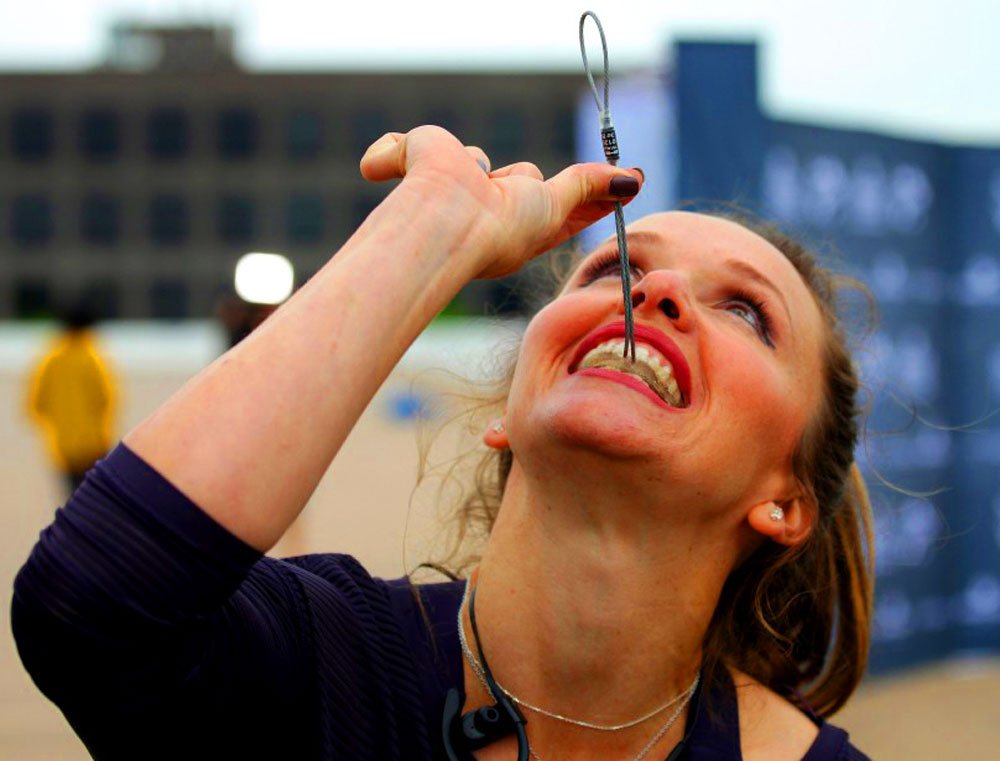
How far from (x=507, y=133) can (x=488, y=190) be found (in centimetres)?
6356

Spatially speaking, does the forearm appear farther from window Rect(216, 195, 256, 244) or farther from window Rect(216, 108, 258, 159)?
window Rect(216, 108, 258, 159)

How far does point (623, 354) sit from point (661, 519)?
26 cm

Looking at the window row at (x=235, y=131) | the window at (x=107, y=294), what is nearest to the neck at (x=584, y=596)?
the window row at (x=235, y=131)

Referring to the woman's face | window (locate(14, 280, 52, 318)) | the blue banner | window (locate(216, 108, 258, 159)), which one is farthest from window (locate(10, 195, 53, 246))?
the woman's face

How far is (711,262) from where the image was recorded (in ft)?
7.04

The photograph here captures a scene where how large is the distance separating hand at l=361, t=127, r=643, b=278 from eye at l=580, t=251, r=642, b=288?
0.43m

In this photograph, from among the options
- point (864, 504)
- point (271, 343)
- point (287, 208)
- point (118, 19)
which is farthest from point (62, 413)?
point (118, 19)

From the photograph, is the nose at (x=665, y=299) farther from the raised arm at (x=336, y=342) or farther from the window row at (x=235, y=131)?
the window row at (x=235, y=131)

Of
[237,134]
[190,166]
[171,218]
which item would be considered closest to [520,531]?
[171,218]

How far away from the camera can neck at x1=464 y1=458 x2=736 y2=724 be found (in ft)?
6.32

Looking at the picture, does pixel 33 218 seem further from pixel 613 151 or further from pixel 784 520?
pixel 613 151

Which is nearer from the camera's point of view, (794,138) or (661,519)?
(661,519)

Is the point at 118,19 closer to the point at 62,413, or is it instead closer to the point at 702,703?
the point at 62,413

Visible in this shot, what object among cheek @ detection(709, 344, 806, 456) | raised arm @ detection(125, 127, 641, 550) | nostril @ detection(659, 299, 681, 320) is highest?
raised arm @ detection(125, 127, 641, 550)
